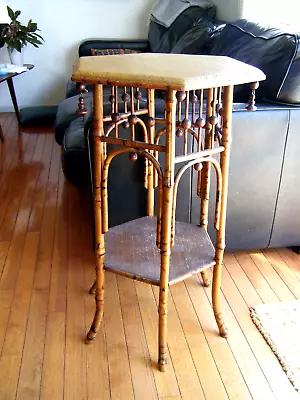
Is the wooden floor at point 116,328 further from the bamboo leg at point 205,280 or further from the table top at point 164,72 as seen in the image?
the table top at point 164,72

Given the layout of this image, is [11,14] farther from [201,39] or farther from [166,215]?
[166,215]

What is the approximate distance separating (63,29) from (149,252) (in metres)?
3.23

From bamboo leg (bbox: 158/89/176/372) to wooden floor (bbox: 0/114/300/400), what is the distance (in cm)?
10

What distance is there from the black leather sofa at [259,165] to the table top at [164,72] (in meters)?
0.38

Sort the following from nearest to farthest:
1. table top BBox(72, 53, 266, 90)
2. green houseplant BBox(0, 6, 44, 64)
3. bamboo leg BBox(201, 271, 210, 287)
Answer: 1. table top BBox(72, 53, 266, 90)
2. bamboo leg BBox(201, 271, 210, 287)
3. green houseplant BBox(0, 6, 44, 64)

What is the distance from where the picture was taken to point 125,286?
1.74 m

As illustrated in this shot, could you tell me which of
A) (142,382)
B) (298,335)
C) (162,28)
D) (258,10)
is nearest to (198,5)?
(162,28)

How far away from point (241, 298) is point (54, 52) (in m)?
3.25

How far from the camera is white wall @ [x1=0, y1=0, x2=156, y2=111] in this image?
396cm

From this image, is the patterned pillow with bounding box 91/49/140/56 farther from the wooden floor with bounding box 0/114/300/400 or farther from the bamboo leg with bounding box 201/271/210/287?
the bamboo leg with bounding box 201/271/210/287

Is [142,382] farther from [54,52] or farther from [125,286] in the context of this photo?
[54,52]

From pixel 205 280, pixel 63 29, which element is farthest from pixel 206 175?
pixel 63 29

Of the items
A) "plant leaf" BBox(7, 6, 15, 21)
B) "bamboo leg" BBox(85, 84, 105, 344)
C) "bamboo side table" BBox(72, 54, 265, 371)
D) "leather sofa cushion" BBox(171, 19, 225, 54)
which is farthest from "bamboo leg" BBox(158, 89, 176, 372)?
"plant leaf" BBox(7, 6, 15, 21)

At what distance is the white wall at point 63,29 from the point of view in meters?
3.96
